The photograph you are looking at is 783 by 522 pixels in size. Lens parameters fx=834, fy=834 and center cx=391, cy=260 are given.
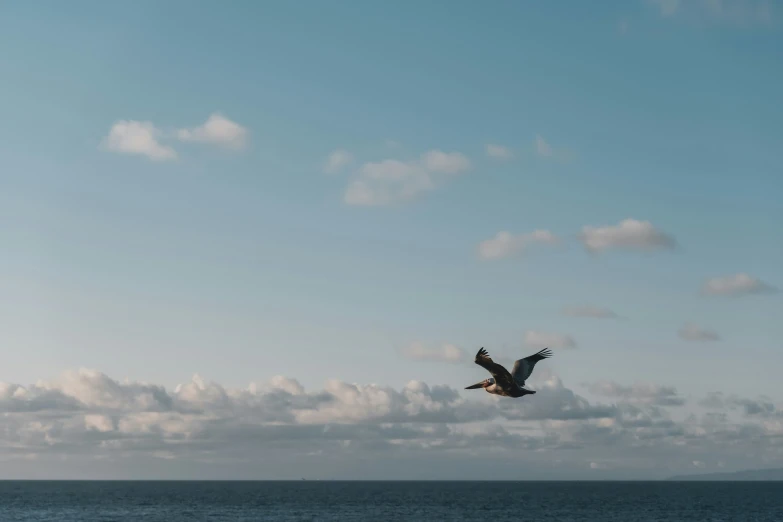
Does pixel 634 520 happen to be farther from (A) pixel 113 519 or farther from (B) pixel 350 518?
(A) pixel 113 519

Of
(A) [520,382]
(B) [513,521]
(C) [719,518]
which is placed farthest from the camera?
(C) [719,518]

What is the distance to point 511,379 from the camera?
3638cm

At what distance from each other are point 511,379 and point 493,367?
195 cm

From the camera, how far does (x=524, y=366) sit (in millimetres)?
38000

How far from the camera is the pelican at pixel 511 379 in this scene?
118 feet

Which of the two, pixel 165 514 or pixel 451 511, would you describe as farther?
pixel 451 511

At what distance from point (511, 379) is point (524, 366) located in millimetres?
1858

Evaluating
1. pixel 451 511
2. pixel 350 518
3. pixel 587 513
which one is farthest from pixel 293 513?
pixel 587 513

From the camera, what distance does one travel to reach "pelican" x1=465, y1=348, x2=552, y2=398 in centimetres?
3591

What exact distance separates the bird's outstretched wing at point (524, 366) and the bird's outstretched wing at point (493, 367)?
45.7 inches

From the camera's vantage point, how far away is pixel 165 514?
581 feet

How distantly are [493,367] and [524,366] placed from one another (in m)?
3.65

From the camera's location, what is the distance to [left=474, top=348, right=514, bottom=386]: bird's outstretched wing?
34.3 m

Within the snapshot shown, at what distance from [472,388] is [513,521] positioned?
430ft
